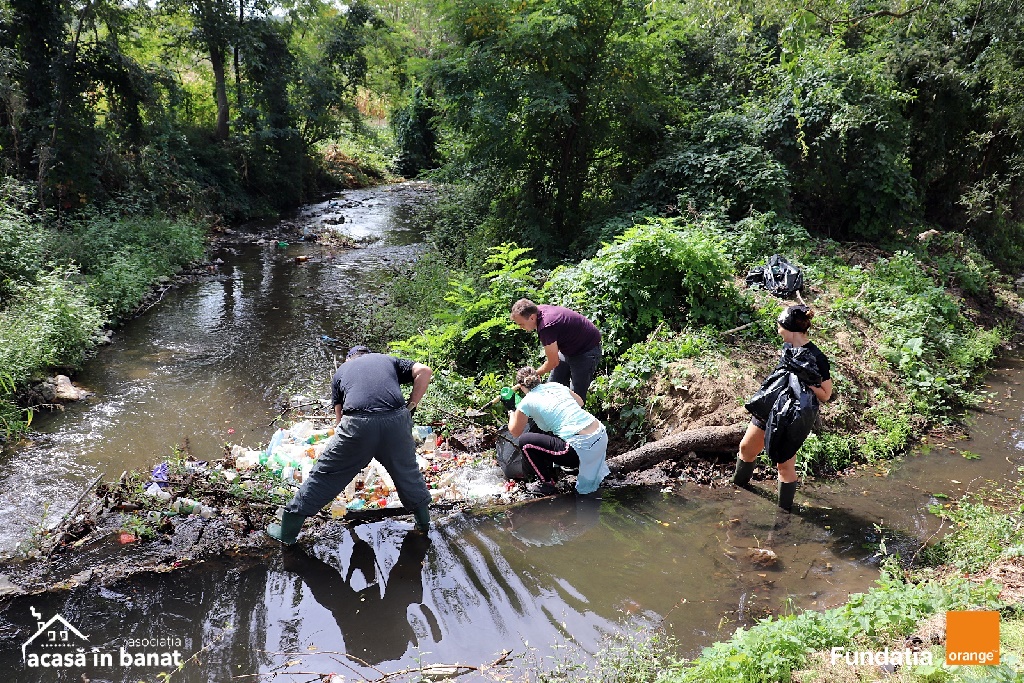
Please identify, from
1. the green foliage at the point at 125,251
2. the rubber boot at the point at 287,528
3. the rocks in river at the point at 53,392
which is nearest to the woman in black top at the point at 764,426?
the rubber boot at the point at 287,528

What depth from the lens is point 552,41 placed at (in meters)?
11.2

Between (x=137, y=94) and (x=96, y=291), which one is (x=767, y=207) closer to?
(x=96, y=291)

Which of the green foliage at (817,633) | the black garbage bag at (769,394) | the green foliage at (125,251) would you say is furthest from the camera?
the green foliage at (125,251)

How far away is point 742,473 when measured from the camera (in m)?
5.97

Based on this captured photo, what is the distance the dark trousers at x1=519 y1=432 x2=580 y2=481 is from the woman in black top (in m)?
1.48

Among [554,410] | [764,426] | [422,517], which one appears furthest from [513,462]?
[764,426]

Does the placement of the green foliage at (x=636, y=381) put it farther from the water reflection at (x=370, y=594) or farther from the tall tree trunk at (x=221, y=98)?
the tall tree trunk at (x=221, y=98)

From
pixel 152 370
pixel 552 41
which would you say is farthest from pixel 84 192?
pixel 552 41

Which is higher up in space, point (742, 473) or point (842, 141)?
point (842, 141)

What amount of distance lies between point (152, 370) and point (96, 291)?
272 centimetres

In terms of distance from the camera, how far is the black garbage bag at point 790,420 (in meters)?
5.31

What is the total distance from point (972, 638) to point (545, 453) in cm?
335

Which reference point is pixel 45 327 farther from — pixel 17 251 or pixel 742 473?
pixel 742 473

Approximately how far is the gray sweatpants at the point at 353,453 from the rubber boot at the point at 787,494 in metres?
3.11
